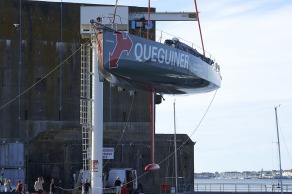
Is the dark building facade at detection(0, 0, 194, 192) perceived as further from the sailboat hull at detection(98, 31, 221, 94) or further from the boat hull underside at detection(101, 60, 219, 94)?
the sailboat hull at detection(98, 31, 221, 94)

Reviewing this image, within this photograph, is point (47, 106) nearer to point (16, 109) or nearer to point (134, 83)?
point (16, 109)

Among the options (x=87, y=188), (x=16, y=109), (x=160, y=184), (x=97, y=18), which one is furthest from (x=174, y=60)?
(x=16, y=109)

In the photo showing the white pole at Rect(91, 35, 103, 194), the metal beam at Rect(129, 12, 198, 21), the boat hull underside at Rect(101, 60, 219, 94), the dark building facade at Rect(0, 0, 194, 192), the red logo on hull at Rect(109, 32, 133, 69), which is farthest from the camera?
the dark building facade at Rect(0, 0, 194, 192)

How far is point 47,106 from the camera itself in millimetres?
57969

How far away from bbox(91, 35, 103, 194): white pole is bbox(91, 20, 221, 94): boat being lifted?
704cm

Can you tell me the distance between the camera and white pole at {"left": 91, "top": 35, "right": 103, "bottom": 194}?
31.2 m

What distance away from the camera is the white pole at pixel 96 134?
31.2 meters

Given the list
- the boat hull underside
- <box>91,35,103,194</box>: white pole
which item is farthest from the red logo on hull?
<box>91,35,103,194</box>: white pole

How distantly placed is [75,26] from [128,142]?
12318 millimetres

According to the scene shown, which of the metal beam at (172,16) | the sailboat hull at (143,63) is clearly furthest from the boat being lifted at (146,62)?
the metal beam at (172,16)

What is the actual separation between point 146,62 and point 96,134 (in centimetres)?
1005

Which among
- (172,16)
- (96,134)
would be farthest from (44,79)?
(96,134)

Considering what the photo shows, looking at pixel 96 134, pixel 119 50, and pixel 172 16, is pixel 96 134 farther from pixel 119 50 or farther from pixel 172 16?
pixel 172 16

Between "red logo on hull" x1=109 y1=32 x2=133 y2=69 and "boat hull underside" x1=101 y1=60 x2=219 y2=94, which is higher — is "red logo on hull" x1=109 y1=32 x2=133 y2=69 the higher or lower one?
the higher one
